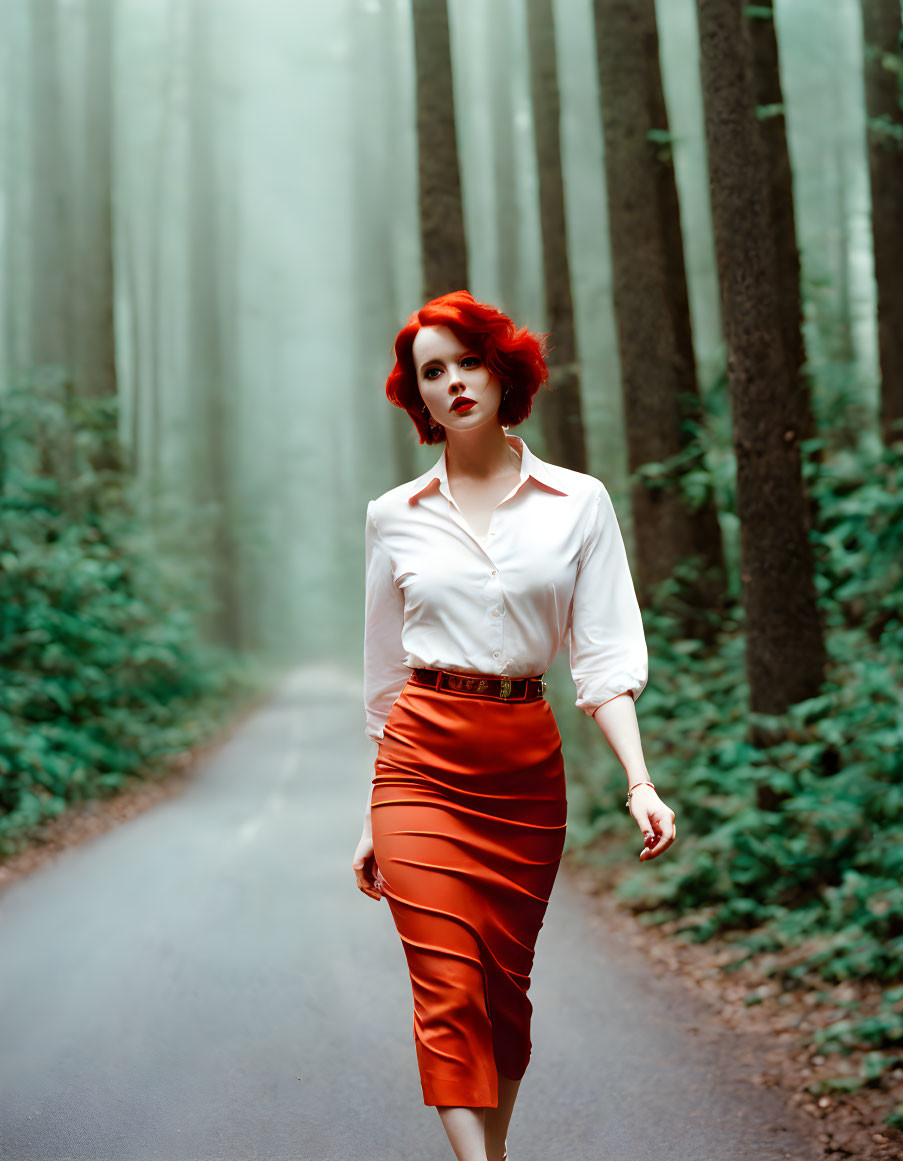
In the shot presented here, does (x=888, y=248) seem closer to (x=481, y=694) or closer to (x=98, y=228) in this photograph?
(x=481, y=694)

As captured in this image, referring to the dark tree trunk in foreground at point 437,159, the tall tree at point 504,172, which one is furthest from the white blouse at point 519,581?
the tall tree at point 504,172

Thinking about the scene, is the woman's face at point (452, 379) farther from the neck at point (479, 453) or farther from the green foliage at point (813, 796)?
the green foliage at point (813, 796)

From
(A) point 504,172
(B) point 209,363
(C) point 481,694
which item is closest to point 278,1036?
(C) point 481,694

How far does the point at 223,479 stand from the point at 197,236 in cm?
598

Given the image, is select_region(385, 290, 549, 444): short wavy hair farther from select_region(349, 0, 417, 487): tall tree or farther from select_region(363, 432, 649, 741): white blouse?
select_region(349, 0, 417, 487): tall tree

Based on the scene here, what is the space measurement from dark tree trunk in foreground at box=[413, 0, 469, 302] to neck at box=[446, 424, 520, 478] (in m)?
6.81

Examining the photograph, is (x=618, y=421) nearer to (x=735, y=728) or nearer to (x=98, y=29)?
(x=98, y=29)

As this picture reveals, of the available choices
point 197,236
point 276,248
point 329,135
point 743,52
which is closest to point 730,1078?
point 743,52

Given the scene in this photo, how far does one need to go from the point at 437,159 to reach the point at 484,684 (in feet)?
26.2

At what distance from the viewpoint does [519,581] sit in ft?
9.62

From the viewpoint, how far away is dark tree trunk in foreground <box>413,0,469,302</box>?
9.81 m

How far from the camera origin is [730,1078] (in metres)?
4.76

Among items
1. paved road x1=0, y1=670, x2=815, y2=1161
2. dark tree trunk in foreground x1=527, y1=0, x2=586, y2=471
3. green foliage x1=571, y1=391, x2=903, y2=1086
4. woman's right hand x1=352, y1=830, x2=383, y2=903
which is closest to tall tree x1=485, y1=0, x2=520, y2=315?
dark tree trunk in foreground x1=527, y1=0, x2=586, y2=471

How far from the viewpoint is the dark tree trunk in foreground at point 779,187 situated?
918cm
